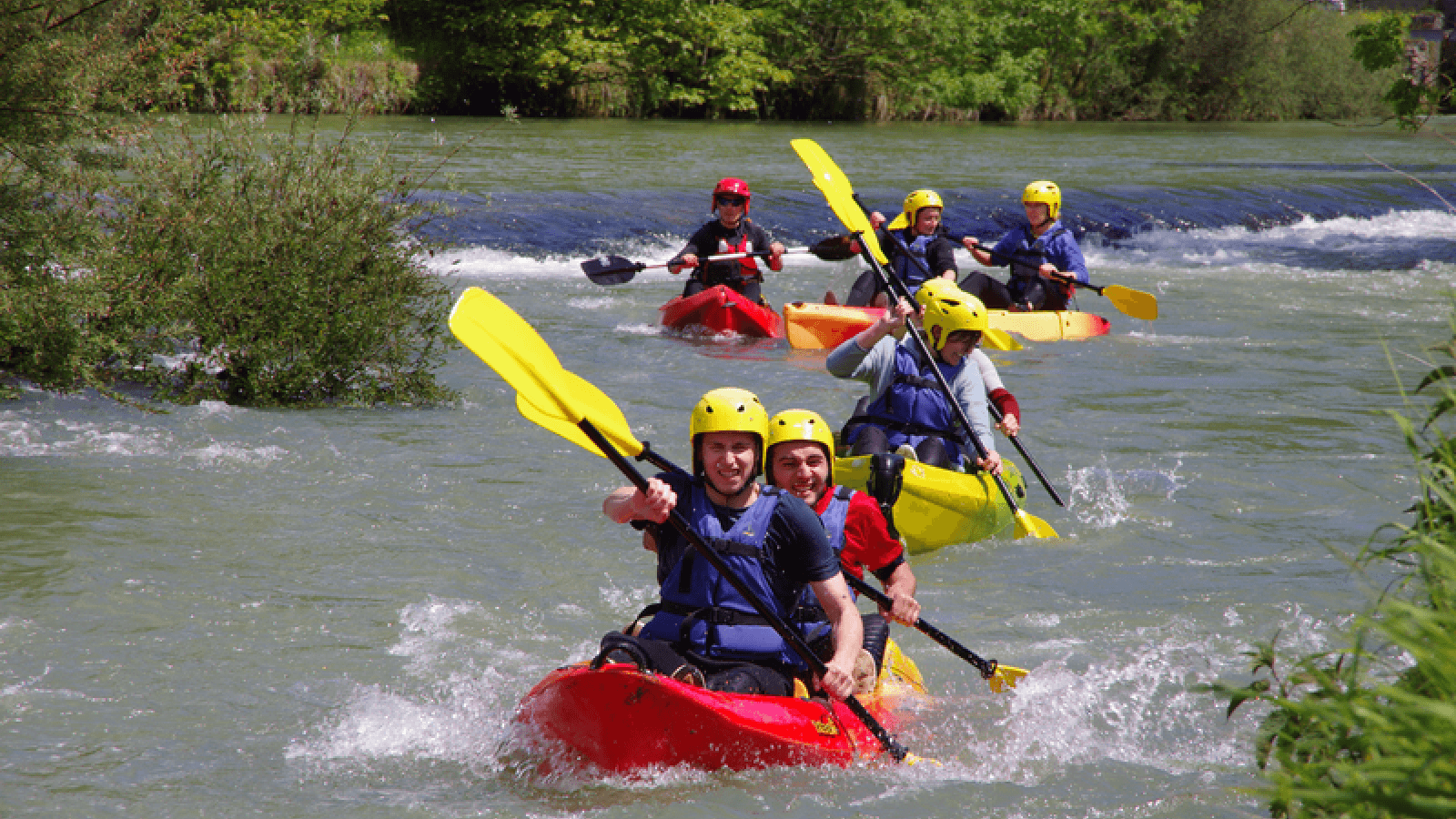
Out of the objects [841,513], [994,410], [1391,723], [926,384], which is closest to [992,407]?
[994,410]

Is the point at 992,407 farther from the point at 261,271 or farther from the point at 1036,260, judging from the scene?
the point at 1036,260

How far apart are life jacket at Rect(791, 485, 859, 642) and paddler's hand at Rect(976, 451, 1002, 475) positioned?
61.0 inches

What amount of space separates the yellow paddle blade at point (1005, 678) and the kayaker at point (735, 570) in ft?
3.25

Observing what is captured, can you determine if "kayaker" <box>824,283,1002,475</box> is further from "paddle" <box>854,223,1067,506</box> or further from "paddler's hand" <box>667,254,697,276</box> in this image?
"paddler's hand" <box>667,254,697,276</box>

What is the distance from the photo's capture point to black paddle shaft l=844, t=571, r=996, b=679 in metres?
4.70

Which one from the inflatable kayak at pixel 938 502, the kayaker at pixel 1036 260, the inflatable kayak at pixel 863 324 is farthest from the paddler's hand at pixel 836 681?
the kayaker at pixel 1036 260

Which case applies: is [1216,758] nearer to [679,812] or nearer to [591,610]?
[679,812]

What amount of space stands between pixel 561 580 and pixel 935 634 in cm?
193

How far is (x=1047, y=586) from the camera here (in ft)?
20.3

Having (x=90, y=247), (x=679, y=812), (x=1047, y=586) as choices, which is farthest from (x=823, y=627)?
(x=90, y=247)

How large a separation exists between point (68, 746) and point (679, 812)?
1.96 meters

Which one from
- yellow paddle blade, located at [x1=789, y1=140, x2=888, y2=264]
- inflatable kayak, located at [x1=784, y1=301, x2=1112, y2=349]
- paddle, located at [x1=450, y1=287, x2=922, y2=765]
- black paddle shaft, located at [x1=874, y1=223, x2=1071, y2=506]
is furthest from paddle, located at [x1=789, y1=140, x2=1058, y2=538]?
paddle, located at [x1=450, y1=287, x2=922, y2=765]

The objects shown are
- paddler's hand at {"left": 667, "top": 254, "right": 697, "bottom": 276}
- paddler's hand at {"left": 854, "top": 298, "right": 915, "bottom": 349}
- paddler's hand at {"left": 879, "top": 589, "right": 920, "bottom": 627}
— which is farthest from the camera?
paddler's hand at {"left": 667, "top": 254, "right": 697, "bottom": 276}

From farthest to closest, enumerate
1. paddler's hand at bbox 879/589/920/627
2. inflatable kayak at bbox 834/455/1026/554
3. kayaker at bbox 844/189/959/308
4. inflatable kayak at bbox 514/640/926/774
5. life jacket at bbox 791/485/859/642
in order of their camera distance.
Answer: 1. kayaker at bbox 844/189/959/308
2. inflatable kayak at bbox 834/455/1026/554
3. paddler's hand at bbox 879/589/920/627
4. life jacket at bbox 791/485/859/642
5. inflatable kayak at bbox 514/640/926/774
